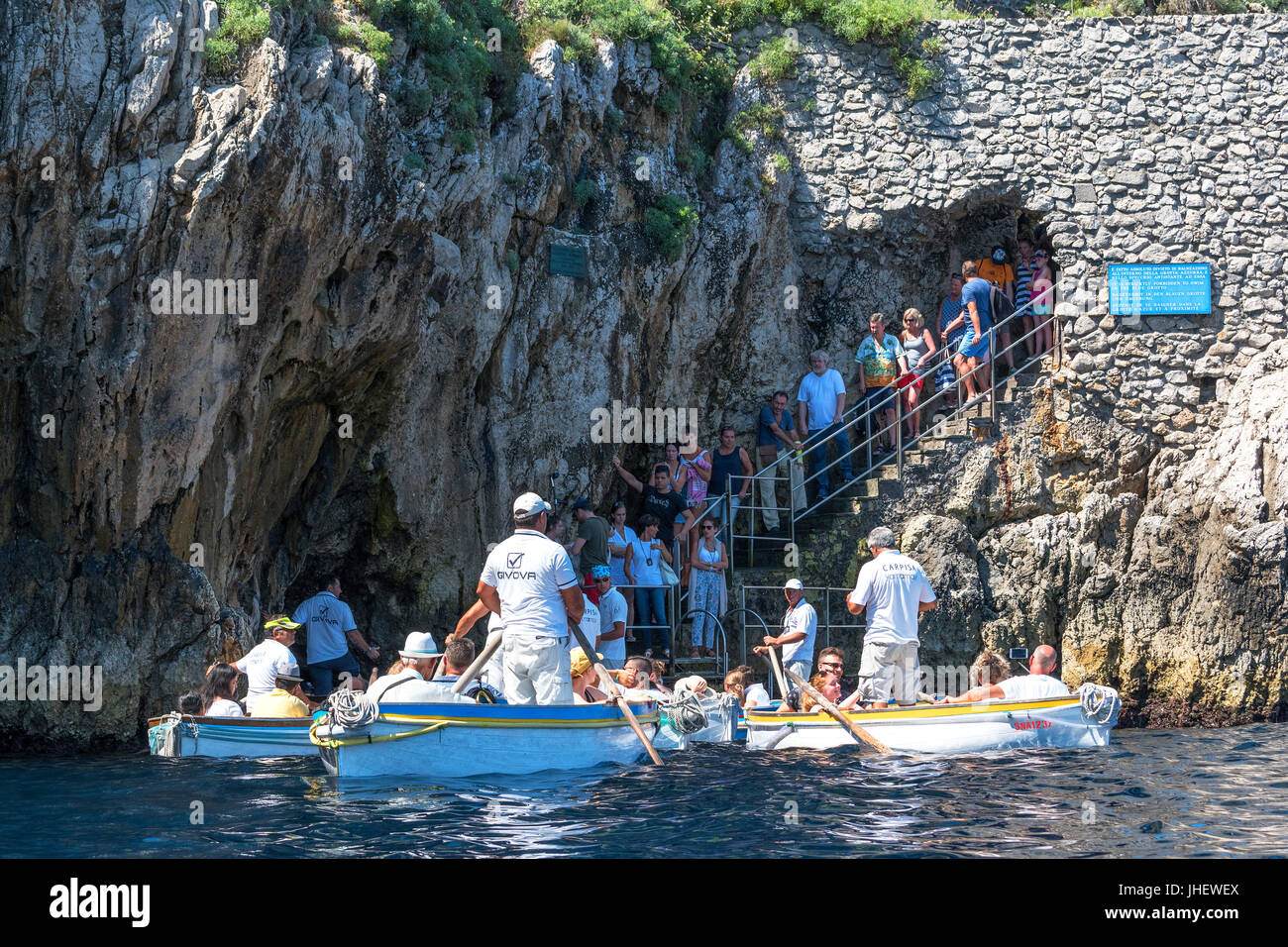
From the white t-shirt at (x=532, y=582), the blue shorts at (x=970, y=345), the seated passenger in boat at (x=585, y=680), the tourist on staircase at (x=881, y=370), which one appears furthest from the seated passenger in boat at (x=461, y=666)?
the blue shorts at (x=970, y=345)

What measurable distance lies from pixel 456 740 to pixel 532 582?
3.79ft

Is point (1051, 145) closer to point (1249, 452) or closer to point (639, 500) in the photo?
point (1249, 452)

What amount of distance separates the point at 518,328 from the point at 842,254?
4985mm

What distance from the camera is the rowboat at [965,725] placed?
35.0ft

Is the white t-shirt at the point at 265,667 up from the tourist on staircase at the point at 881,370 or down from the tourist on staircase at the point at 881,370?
down

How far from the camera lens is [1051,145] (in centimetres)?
1708

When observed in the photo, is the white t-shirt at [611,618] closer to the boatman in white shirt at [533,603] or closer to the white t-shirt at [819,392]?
the boatman in white shirt at [533,603]

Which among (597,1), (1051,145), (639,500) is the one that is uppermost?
(597,1)

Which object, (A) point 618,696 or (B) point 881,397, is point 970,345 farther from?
(A) point 618,696

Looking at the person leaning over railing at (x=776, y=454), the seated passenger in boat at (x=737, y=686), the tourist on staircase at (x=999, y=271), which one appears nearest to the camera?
the seated passenger in boat at (x=737, y=686)

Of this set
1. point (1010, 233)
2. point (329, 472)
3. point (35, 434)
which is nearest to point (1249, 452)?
point (1010, 233)

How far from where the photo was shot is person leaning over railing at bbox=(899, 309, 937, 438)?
1655cm

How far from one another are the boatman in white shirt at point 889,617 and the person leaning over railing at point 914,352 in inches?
216

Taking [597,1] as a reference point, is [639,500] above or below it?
below
